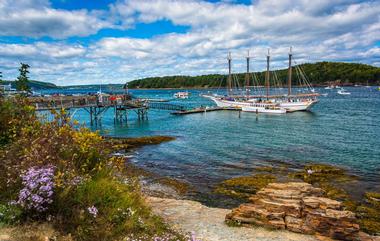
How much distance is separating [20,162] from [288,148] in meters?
31.9

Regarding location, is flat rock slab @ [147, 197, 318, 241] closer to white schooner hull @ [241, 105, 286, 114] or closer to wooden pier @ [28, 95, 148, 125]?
wooden pier @ [28, 95, 148, 125]

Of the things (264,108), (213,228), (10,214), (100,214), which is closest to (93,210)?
(100,214)

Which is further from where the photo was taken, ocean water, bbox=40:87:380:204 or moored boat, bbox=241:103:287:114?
moored boat, bbox=241:103:287:114

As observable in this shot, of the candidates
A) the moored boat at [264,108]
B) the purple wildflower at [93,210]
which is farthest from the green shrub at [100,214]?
the moored boat at [264,108]

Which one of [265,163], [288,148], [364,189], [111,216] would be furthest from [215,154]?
[111,216]

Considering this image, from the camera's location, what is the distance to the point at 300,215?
1213cm

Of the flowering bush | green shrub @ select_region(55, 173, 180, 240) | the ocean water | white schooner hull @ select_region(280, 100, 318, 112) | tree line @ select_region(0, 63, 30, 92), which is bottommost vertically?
the ocean water

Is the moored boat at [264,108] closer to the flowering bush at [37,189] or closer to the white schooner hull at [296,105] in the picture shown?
the white schooner hull at [296,105]

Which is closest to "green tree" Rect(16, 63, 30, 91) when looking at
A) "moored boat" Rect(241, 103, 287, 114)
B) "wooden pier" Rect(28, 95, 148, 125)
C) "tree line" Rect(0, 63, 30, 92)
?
"tree line" Rect(0, 63, 30, 92)

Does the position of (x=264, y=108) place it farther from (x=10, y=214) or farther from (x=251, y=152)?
(x=10, y=214)

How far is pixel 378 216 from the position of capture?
16078mm

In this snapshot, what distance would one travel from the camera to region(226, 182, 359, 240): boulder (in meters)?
11.6

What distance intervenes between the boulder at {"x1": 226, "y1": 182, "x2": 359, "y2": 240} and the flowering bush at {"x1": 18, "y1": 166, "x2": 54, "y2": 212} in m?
7.75

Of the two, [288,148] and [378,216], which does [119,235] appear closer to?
[378,216]
